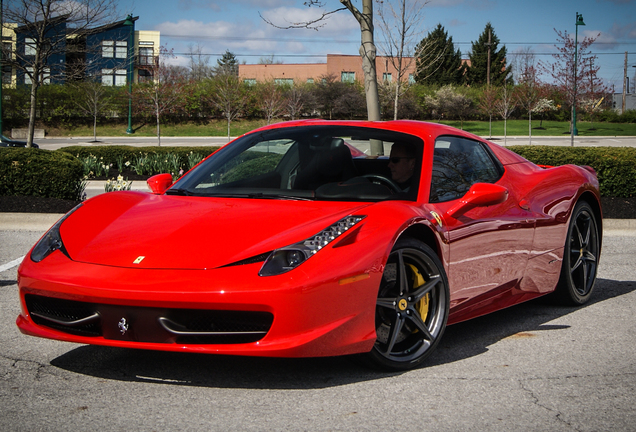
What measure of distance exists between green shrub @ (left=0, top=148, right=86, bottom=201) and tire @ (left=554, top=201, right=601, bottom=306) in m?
7.90

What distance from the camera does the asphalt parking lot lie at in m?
2.88

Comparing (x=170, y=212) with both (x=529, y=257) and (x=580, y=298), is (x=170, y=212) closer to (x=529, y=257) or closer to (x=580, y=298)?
(x=529, y=257)

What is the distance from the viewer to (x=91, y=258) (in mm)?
3336

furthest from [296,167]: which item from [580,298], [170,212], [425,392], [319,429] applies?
[580,298]

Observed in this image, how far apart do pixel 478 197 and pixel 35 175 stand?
333 inches

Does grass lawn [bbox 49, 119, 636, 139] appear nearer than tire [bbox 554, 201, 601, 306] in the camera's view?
No

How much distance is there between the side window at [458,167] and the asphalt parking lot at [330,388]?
94 centimetres

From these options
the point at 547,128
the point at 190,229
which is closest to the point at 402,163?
the point at 190,229

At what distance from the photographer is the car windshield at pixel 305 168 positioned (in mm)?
3980

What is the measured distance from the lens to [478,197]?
159 inches

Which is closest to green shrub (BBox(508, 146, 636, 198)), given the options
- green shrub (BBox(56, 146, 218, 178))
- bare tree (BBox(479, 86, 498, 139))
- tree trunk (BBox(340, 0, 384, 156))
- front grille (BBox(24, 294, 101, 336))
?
tree trunk (BBox(340, 0, 384, 156))

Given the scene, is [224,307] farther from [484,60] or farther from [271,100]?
[484,60]

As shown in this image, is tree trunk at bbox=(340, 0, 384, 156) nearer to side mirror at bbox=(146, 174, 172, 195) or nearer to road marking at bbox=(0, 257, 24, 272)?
road marking at bbox=(0, 257, 24, 272)

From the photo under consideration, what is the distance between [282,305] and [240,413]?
1.59 feet
